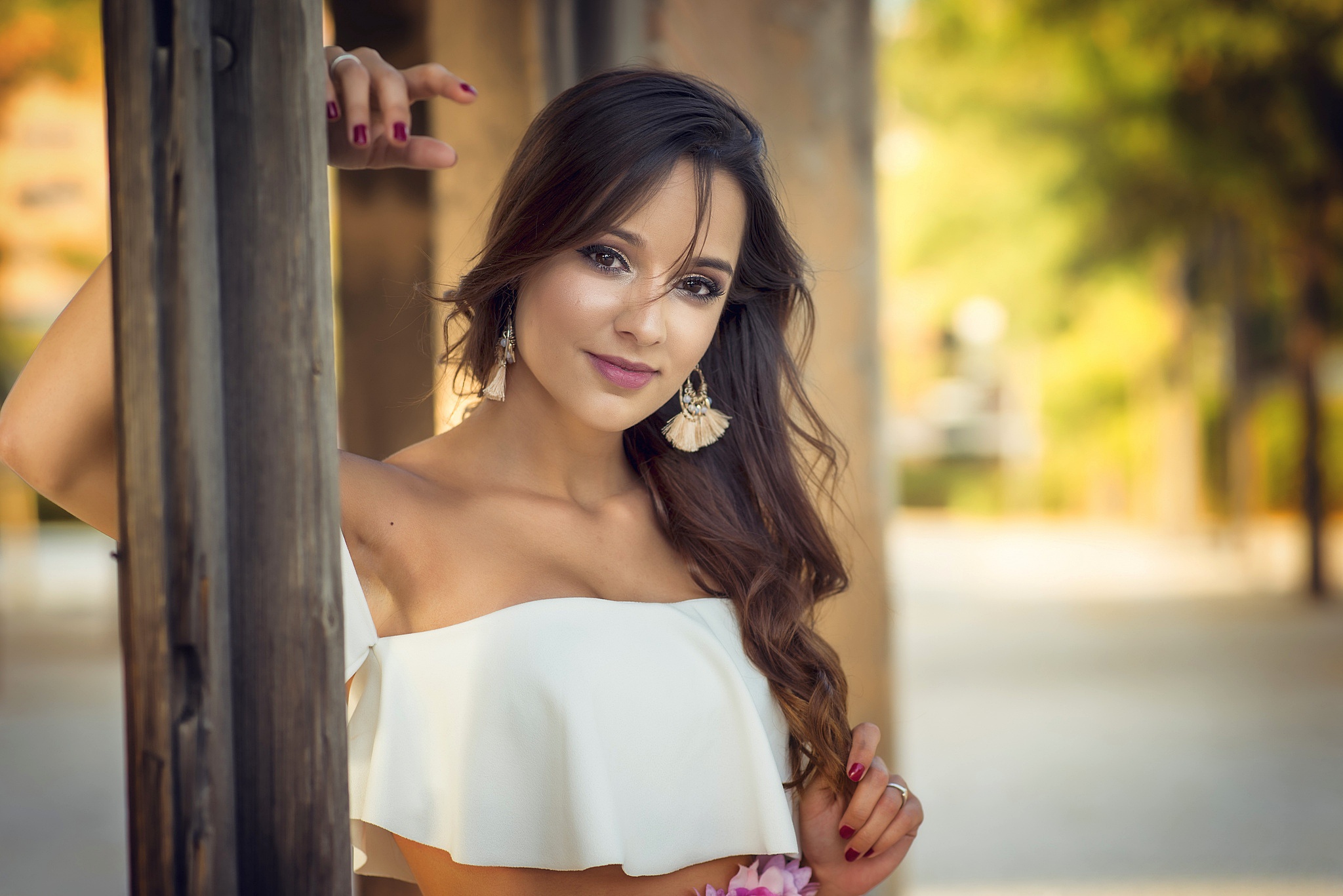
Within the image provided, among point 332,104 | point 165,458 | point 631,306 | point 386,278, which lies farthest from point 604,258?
point 386,278

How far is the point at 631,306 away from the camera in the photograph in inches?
65.7

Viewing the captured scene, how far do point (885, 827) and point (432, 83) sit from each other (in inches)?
51.0

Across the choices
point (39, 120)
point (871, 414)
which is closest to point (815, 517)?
point (871, 414)

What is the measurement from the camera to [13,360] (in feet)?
Answer: 45.9

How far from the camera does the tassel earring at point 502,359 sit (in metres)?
1.85

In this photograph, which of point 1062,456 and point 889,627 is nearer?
point 889,627

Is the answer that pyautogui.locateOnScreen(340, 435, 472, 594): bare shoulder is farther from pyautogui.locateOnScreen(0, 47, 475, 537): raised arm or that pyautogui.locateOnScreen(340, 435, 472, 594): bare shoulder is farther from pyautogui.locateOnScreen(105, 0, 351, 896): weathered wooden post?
pyautogui.locateOnScreen(105, 0, 351, 896): weathered wooden post

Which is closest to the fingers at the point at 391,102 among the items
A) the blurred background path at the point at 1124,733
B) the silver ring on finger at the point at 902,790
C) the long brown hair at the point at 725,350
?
the long brown hair at the point at 725,350

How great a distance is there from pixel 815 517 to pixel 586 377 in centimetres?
61

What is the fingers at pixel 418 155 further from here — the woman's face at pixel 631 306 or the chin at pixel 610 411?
the chin at pixel 610 411

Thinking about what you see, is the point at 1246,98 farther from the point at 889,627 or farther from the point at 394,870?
the point at 394,870

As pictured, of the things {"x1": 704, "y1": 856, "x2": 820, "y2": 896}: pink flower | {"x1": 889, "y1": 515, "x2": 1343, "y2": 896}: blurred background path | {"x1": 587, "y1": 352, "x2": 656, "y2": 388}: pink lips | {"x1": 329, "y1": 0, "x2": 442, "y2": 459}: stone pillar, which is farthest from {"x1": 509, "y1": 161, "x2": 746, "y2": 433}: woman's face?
{"x1": 889, "y1": 515, "x2": 1343, "y2": 896}: blurred background path

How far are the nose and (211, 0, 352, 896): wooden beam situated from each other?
26.2 inches

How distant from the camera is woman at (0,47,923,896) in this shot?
1.60m
